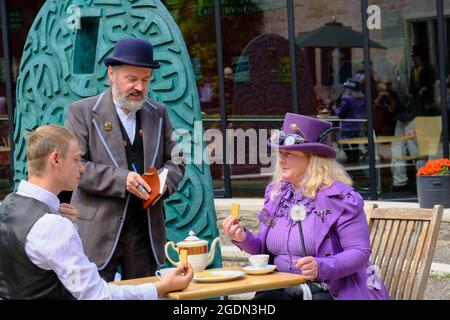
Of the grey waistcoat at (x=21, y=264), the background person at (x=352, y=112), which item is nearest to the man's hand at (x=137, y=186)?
the grey waistcoat at (x=21, y=264)

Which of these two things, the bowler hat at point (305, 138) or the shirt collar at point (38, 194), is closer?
the shirt collar at point (38, 194)

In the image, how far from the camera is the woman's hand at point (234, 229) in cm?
397

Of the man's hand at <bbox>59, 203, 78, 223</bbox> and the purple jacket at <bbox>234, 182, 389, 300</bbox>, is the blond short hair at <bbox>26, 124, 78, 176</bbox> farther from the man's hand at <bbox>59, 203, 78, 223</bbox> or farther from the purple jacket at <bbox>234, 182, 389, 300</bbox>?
the purple jacket at <bbox>234, 182, 389, 300</bbox>

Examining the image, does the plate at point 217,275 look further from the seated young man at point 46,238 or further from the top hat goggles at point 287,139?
the top hat goggles at point 287,139

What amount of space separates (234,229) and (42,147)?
118 centimetres

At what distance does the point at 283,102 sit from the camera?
10.1m

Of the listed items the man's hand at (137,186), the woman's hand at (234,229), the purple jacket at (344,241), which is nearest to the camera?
the purple jacket at (344,241)

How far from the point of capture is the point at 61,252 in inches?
117

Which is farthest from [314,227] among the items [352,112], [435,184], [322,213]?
[352,112]

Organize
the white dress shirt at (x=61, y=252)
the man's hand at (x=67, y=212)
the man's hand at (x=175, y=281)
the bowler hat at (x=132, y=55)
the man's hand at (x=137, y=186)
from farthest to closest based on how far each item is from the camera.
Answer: the bowler hat at (x=132, y=55)
the man's hand at (x=137, y=186)
the man's hand at (x=67, y=212)
the man's hand at (x=175, y=281)
the white dress shirt at (x=61, y=252)

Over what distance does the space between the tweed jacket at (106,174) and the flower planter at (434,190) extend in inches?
182

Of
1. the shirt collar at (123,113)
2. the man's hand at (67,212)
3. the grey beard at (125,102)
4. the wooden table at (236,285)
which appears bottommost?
the wooden table at (236,285)

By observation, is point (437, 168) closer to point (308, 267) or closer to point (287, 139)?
point (287, 139)
